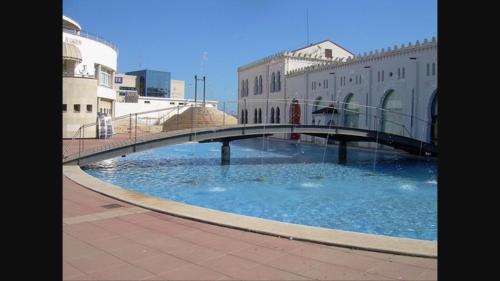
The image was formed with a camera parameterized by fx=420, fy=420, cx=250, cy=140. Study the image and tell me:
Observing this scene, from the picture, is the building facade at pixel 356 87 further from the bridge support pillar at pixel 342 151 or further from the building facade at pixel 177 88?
the building facade at pixel 177 88

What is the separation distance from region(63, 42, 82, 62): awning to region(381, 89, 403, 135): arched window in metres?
23.0

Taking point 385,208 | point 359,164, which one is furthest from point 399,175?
point 385,208

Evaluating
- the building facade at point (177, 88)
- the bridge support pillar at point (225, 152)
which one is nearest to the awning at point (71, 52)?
the bridge support pillar at point (225, 152)

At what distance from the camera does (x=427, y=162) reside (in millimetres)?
23078

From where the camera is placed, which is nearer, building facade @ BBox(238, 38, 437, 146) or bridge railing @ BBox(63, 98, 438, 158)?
bridge railing @ BBox(63, 98, 438, 158)

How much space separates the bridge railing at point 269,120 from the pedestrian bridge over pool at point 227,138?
1.03 feet

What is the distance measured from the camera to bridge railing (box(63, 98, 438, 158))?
21656mm

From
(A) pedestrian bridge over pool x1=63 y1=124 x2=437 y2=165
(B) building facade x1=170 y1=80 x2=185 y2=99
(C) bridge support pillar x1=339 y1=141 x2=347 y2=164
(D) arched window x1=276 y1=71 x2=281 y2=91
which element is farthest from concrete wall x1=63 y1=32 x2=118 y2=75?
(B) building facade x1=170 y1=80 x2=185 y2=99

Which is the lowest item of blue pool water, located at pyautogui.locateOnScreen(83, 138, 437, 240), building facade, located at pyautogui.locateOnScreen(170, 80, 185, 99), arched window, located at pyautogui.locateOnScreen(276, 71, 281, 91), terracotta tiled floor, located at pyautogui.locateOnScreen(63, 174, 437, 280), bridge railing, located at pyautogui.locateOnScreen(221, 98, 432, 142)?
blue pool water, located at pyautogui.locateOnScreen(83, 138, 437, 240)

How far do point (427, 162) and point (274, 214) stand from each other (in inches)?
617

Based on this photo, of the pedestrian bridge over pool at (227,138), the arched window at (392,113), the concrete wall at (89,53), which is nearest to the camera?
the pedestrian bridge over pool at (227,138)

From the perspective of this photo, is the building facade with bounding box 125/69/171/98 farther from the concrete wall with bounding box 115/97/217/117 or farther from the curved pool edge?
the curved pool edge

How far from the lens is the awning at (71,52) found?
31.2 metres
